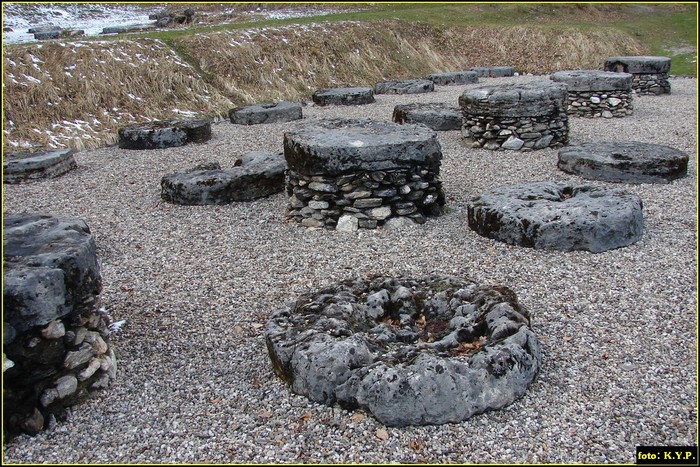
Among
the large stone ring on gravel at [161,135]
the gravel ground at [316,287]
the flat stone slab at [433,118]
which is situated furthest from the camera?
the flat stone slab at [433,118]

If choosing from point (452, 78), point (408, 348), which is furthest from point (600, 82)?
point (408, 348)

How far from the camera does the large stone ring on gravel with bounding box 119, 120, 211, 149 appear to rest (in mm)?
13836

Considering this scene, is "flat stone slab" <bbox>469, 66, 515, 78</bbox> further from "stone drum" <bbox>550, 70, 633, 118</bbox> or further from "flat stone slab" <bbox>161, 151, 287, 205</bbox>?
"flat stone slab" <bbox>161, 151, 287, 205</bbox>

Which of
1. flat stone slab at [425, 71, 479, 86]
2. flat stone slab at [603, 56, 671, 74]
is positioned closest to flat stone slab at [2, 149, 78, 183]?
flat stone slab at [425, 71, 479, 86]

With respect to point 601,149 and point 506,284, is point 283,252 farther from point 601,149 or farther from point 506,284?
point 601,149

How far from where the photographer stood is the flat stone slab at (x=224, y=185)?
32.0ft

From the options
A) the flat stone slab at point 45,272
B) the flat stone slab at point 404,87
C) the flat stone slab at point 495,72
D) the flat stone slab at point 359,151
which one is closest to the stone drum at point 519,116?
the flat stone slab at point 359,151

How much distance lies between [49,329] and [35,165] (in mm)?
8464

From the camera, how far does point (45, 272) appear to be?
14.5 ft

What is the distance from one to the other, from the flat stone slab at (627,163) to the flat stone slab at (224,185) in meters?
5.24

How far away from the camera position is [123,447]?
4230mm

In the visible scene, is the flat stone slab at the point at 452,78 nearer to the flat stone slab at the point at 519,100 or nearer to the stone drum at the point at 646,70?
the stone drum at the point at 646,70

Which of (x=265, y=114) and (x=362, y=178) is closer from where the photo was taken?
(x=362, y=178)

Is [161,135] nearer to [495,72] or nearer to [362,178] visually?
[362,178]
